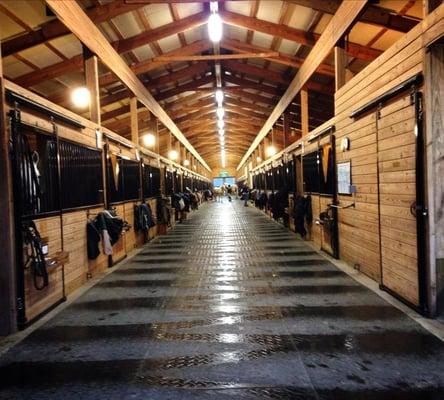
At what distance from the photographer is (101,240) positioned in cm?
593

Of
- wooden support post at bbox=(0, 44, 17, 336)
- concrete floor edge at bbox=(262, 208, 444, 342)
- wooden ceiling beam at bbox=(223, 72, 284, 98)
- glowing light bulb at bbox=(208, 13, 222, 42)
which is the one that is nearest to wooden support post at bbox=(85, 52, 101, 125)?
glowing light bulb at bbox=(208, 13, 222, 42)

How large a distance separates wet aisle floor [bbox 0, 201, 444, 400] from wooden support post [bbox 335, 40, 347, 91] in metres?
2.98

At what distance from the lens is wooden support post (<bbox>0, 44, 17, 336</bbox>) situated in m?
3.45

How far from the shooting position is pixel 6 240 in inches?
136

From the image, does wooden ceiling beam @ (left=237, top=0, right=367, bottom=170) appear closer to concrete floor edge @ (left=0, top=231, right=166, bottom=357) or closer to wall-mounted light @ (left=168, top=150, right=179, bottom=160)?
concrete floor edge @ (left=0, top=231, right=166, bottom=357)

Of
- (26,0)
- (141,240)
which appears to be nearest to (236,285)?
(141,240)

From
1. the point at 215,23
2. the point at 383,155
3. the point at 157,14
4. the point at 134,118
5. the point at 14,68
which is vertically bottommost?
the point at 383,155

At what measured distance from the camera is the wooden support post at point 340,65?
20.7ft

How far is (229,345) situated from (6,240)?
6.82 ft

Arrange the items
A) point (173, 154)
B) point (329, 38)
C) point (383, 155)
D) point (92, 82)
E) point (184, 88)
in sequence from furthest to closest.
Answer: point (173, 154)
point (184, 88)
point (329, 38)
point (92, 82)
point (383, 155)

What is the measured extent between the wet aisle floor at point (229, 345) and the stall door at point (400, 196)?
0.31 meters

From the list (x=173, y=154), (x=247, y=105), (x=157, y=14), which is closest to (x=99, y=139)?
(x=157, y=14)

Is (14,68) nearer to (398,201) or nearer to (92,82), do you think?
(92,82)

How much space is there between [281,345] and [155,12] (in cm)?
705
